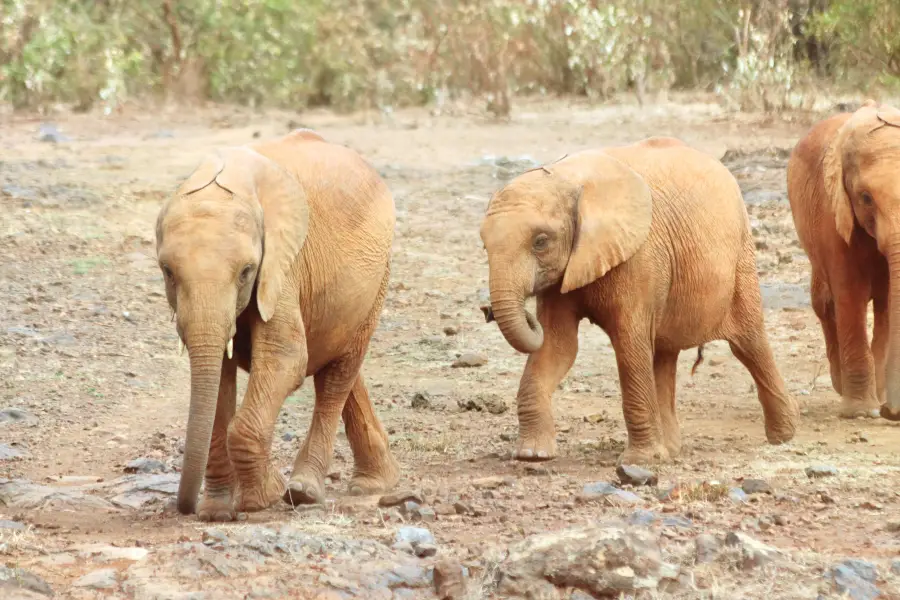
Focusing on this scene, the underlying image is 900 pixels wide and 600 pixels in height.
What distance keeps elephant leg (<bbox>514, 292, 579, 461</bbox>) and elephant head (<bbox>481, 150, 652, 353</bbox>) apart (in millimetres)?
239

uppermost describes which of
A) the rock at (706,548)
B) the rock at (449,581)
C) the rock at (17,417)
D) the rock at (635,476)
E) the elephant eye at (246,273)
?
the elephant eye at (246,273)

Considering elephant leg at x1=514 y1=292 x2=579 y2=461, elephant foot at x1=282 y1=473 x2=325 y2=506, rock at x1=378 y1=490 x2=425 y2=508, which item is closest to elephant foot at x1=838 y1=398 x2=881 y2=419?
elephant leg at x1=514 y1=292 x2=579 y2=461

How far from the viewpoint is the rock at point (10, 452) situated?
7.93 m

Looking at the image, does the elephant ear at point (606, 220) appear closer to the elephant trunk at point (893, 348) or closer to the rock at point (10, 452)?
the elephant trunk at point (893, 348)

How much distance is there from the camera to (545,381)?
7.65 metres

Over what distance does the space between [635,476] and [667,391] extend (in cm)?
157

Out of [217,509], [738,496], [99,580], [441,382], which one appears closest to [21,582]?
[99,580]

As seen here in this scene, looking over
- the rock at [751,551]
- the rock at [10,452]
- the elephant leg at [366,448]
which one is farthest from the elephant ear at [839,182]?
the rock at [10,452]

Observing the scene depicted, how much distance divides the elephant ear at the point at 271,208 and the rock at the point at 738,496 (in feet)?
6.53

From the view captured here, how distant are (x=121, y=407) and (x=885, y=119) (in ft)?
14.9

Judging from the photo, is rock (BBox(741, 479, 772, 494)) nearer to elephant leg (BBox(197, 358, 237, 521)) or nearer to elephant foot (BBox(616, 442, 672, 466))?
elephant foot (BBox(616, 442, 672, 466))

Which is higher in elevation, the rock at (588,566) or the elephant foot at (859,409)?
the rock at (588,566)

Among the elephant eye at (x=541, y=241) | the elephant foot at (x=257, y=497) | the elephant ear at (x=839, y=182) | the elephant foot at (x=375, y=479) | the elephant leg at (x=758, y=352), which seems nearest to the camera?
the elephant foot at (x=257, y=497)

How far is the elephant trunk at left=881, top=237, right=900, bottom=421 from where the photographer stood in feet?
24.7
